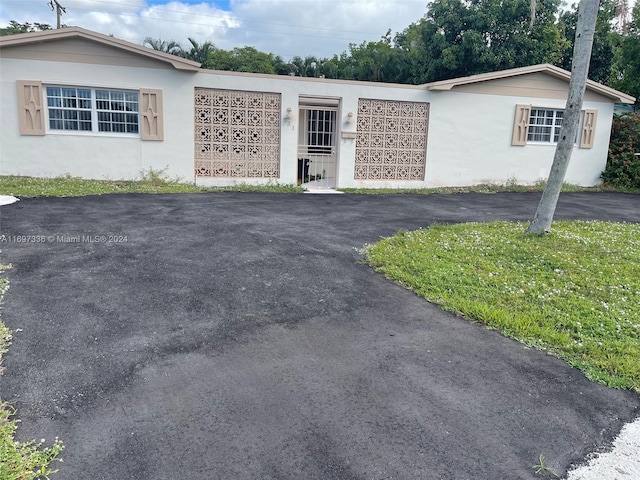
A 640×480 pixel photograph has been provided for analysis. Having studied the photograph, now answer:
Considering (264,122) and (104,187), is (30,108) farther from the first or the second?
(264,122)

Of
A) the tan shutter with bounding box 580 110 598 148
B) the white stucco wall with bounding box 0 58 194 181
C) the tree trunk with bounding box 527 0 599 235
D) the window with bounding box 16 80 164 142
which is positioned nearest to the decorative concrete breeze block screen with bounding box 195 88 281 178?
the white stucco wall with bounding box 0 58 194 181

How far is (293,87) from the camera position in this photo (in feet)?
42.6

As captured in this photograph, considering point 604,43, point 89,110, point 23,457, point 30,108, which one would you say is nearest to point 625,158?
point 604,43

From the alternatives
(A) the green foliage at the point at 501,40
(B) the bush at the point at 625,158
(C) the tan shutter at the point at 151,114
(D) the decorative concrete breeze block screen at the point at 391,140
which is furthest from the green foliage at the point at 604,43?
(C) the tan shutter at the point at 151,114

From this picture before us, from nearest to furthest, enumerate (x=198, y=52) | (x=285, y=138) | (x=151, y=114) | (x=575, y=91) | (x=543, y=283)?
(x=543, y=283) < (x=575, y=91) < (x=151, y=114) < (x=285, y=138) < (x=198, y=52)

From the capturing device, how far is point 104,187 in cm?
1137

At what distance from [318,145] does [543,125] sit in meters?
7.15

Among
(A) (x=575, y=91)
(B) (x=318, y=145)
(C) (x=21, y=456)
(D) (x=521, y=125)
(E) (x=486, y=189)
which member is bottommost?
(C) (x=21, y=456)

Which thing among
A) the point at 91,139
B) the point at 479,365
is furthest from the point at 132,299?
the point at 91,139

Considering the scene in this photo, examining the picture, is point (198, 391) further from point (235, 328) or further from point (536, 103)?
point (536, 103)

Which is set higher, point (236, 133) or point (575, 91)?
point (575, 91)

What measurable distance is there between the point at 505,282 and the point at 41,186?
9.91 meters

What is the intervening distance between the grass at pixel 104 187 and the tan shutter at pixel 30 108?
1162 millimetres

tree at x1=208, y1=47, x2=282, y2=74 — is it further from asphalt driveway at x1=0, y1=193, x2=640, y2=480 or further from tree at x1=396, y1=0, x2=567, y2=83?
asphalt driveway at x1=0, y1=193, x2=640, y2=480
